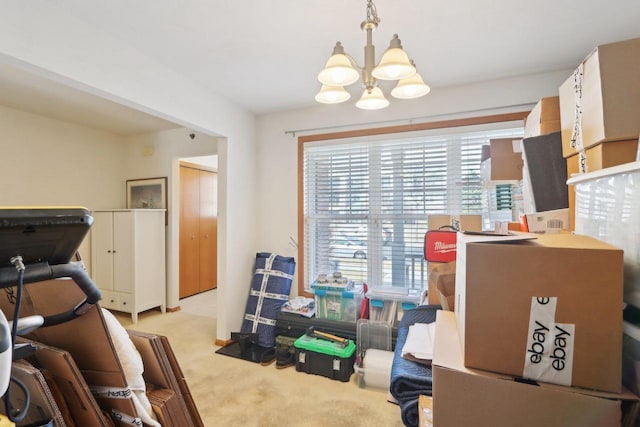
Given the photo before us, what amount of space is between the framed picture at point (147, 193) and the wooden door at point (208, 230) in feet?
2.65

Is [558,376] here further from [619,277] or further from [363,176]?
[363,176]

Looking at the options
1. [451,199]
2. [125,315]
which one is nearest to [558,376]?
[451,199]

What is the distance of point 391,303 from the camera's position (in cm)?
268

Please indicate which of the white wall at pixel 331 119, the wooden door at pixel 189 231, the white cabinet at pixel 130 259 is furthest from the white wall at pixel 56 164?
the white wall at pixel 331 119

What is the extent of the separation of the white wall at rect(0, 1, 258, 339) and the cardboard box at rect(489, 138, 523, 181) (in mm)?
2390

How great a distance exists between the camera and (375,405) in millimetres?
2088

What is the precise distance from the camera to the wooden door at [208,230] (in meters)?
4.91

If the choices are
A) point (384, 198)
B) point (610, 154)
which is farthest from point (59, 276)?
point (384, 198)

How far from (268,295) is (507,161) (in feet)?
8.08

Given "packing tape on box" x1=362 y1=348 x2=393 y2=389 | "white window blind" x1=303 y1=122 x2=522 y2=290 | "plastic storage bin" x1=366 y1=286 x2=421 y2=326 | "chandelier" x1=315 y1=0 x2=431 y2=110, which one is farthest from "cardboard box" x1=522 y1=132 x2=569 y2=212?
"packing tape on box" x1=362 y1=348 x2=393 y2=389

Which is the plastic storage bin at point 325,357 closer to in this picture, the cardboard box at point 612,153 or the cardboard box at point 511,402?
the cardboard box at point 511,402

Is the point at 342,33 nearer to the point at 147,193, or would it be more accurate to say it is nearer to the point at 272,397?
the point at 272,397

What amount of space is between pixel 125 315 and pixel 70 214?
4042 millimetres

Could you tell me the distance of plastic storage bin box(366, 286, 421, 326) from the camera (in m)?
2.62
